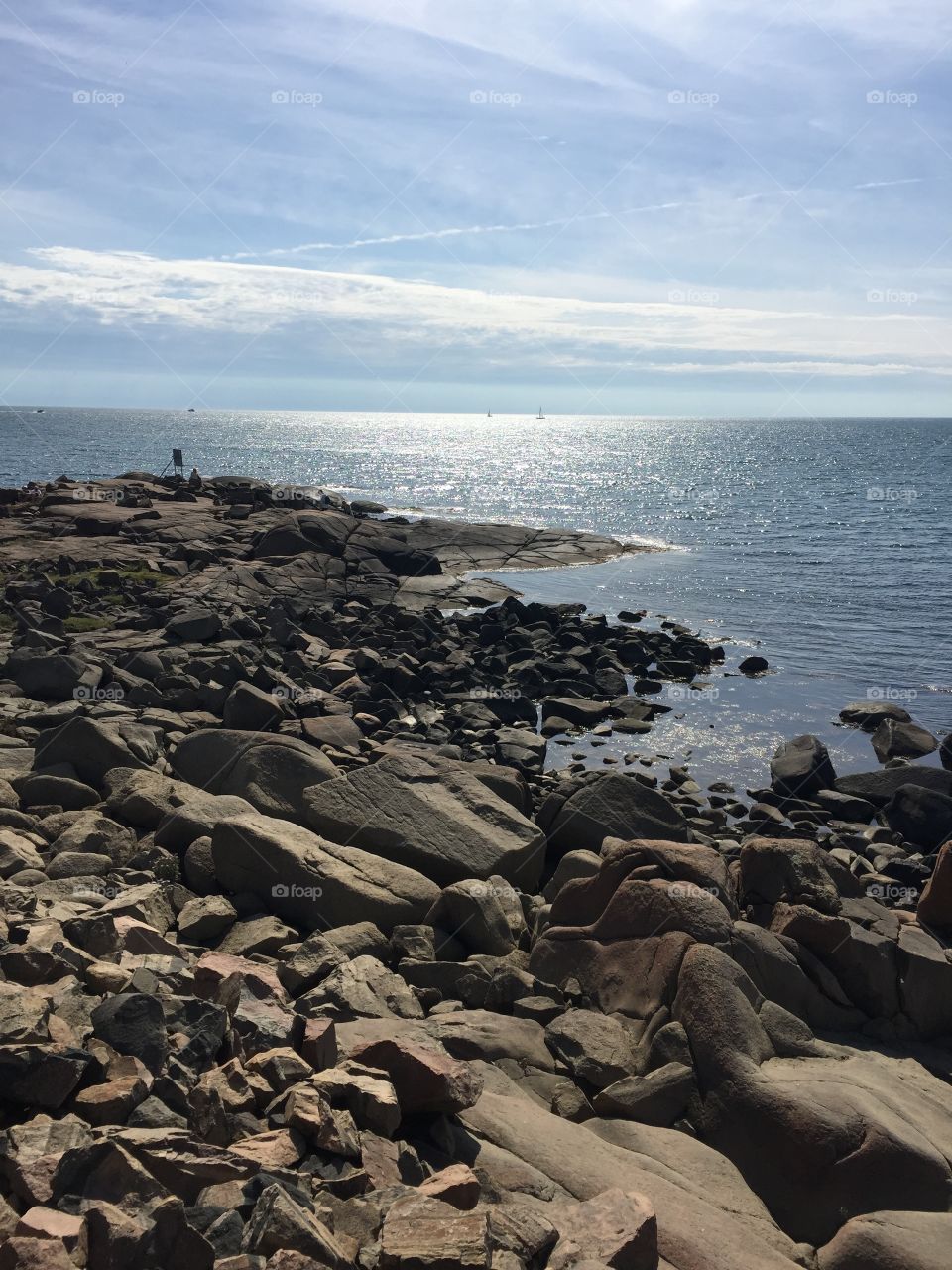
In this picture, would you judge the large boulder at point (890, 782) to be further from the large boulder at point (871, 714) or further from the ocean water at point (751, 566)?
the large boulder at point (871, 714)

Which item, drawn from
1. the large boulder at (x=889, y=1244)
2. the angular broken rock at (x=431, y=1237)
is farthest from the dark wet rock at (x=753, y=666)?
the angular broken rock at (x=431, y=1237)

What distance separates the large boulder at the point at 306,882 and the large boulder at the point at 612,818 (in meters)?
3.39

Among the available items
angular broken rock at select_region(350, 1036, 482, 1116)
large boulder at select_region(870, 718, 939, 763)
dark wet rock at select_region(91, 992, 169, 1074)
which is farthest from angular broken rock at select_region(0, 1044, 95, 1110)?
large boulder at select_region(870, 718, 939, 763)

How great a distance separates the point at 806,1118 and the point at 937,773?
51.3 ft

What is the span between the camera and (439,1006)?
35.7 ft

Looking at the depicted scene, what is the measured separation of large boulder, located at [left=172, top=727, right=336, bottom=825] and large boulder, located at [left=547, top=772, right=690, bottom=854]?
3517 mm

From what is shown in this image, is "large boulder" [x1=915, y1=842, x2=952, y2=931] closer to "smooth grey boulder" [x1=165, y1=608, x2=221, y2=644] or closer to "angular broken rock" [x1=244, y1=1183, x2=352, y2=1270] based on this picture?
"angular broken rock" [x1=244, y1=1183, x2=352, y2=1270]

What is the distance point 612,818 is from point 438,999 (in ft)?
17.5

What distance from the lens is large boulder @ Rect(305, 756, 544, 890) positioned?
1392 cm

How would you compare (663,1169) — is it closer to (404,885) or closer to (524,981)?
(524,981)

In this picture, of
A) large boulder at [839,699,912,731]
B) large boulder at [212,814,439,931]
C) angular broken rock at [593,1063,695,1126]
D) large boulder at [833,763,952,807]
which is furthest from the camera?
large boulder at [839,699,912,731]

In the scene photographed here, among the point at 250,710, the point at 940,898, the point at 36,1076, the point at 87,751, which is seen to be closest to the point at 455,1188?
the point at 36,1076

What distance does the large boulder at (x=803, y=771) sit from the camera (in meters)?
23.1

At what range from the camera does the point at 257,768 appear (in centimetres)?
1525
